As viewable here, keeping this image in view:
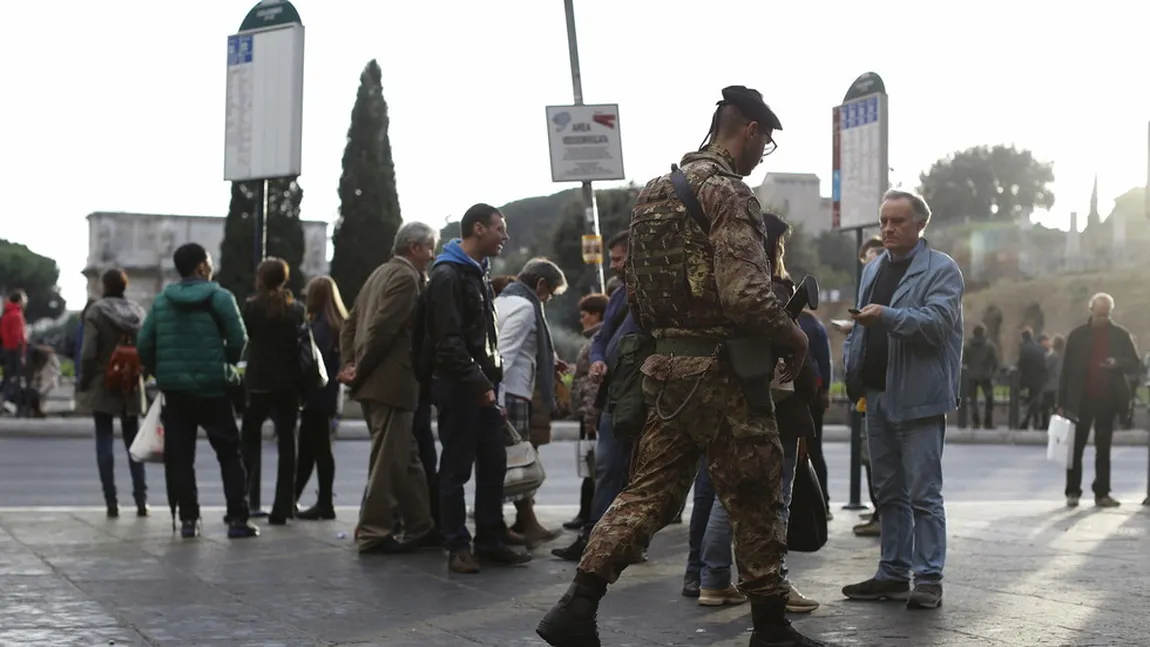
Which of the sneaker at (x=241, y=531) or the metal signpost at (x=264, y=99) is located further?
the metal signpost at (x=264, y=99)

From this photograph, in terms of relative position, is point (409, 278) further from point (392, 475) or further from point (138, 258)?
point (138, 258)

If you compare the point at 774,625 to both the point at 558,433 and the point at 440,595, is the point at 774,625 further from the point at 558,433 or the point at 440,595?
the point at 558,433

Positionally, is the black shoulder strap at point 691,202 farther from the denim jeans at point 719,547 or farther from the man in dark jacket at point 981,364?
the man in dark jacket at point 981,364

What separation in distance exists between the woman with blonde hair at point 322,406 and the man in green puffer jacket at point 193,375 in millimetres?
1127

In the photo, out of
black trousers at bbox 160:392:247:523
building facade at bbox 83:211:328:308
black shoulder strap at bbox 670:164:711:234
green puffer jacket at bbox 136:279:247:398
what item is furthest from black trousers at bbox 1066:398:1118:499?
building facade at bbox 83:211:328:308

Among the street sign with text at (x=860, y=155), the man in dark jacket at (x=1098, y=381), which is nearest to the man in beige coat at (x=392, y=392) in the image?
the street sign with text at (x=860, y=155)

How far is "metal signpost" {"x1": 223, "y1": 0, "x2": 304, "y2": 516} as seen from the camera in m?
11.3

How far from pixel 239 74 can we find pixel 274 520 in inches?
121

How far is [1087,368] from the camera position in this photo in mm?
14070

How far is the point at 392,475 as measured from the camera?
9570mm

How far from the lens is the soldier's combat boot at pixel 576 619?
5.68 meters

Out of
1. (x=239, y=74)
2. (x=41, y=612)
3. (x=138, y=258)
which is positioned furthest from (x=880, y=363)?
(x=138, y=258)

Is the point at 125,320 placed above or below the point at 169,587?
above

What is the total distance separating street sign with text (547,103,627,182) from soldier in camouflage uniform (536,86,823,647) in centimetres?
763
